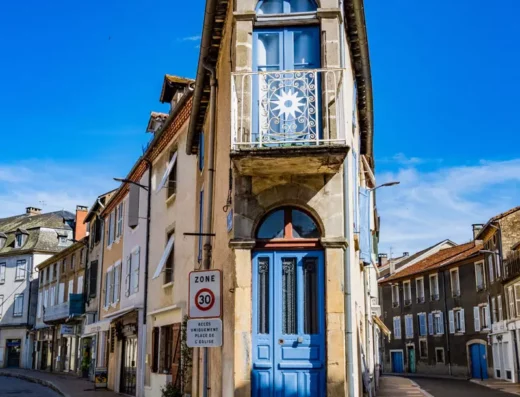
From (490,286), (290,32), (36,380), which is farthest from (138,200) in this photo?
(490,286)

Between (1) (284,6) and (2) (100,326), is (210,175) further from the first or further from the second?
(2) (100,326)

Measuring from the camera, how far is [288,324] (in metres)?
8.94

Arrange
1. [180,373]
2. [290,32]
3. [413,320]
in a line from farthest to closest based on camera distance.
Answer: [413,320] → [180,373] → [290,32]

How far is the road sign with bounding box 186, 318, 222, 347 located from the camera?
23.8 feet

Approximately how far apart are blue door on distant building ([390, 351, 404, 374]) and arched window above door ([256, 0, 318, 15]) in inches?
1895

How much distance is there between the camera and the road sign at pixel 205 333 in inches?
286

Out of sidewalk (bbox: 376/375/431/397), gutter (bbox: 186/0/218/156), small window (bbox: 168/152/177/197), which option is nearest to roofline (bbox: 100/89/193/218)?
small window (bbox: 168/152/177/197)

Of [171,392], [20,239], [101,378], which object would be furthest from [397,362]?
[171,392]

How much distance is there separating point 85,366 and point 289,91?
2656 cm

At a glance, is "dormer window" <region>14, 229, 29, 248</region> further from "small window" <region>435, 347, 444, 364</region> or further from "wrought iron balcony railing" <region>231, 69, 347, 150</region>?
"wrought iron balcony railing" <region>231, 69, 347, 150</region>

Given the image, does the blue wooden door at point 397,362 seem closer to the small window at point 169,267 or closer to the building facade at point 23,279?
the building facade at point 23,279

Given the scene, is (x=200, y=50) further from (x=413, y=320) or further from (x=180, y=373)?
(x=413, y=320)

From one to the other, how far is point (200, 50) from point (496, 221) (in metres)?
28.8

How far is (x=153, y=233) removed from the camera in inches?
773
